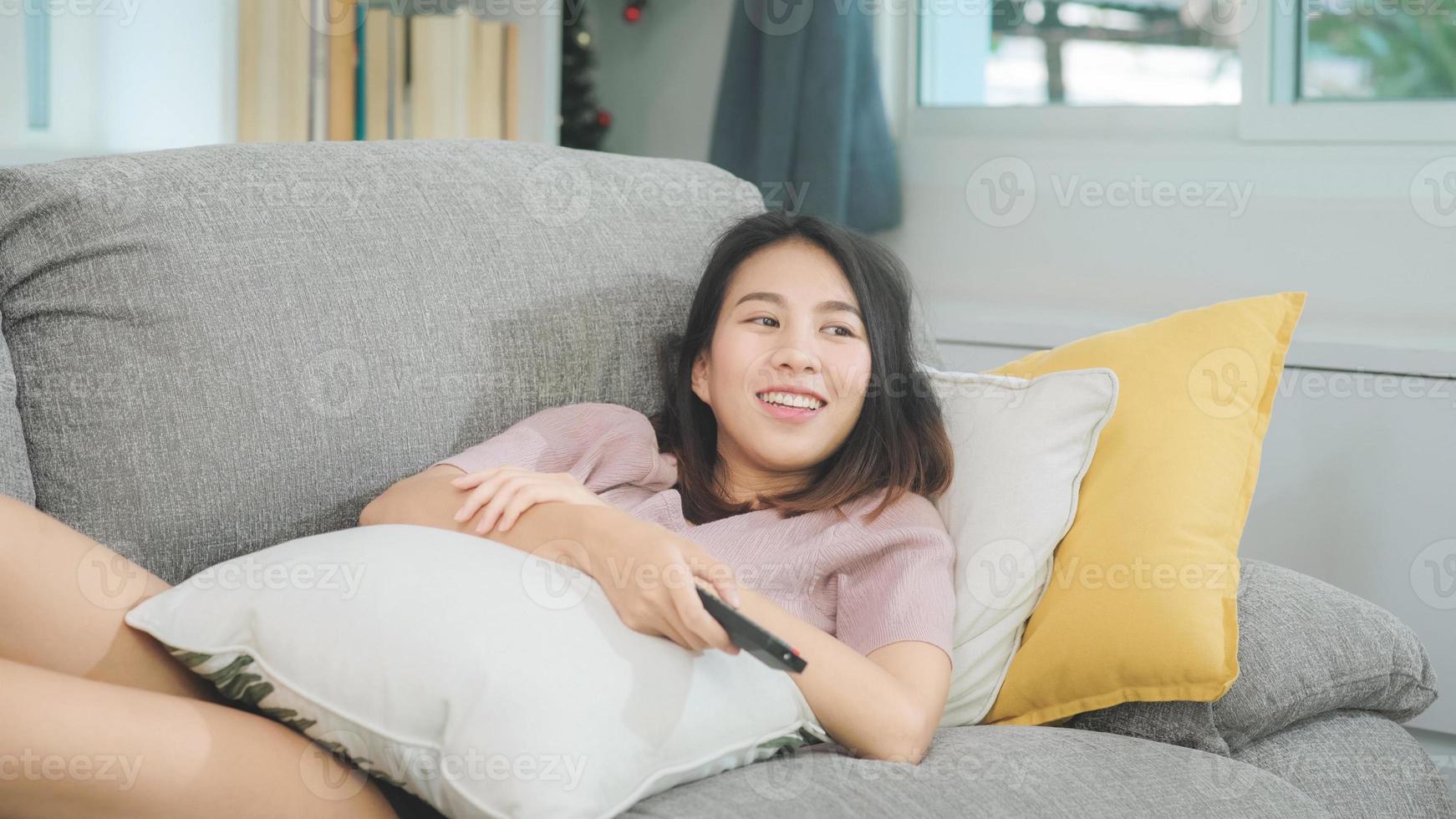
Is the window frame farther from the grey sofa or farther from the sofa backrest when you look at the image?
the sofa backrest

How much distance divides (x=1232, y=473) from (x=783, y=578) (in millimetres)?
465

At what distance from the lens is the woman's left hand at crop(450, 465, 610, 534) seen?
1.11m

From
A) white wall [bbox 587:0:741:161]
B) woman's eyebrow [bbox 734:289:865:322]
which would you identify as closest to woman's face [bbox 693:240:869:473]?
woman's eyebrow [bbox 734:289:865:322]

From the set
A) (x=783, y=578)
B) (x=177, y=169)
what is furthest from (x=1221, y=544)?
(x=177, y=169)

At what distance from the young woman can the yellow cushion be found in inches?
5.3

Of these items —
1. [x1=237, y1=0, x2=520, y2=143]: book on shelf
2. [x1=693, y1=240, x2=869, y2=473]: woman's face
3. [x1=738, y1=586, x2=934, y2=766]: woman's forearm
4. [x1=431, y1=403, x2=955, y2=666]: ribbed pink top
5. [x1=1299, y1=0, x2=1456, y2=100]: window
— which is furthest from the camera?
[x1=237, y1=0, x2=520, y2=143]: book on shelf

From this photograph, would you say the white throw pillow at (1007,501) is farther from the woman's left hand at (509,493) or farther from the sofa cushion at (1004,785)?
the woman's left hand at (509,493)

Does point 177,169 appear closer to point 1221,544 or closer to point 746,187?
point 746,187

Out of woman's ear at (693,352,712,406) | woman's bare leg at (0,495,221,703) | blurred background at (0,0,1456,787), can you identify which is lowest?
woman's bare leg at (0,495,221,703)

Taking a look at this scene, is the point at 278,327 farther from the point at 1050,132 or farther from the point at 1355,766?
the point at 1050,132

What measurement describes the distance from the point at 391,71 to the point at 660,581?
67.1 inches

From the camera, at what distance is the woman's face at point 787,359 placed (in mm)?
1315

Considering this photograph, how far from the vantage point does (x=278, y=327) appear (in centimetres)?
118

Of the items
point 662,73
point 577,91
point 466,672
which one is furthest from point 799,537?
point 662,73
